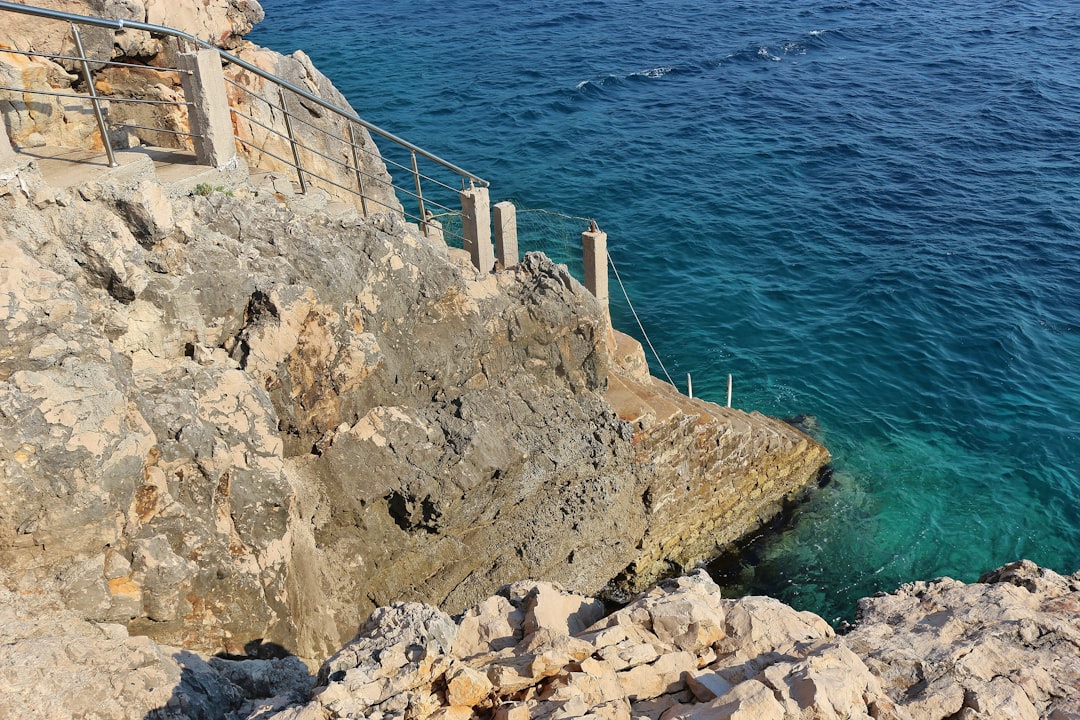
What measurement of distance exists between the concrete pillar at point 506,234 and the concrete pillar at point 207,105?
4647 mm

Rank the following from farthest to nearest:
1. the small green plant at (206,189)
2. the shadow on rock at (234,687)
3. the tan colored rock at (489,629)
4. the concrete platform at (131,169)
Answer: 1. the small green plant at (206,189)
2. the concrete platform at (131,169)
3. the tan colored rock at (489,629)
4. the shadow on rock at (234,687)

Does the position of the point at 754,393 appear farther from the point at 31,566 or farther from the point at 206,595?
the point at 31,566

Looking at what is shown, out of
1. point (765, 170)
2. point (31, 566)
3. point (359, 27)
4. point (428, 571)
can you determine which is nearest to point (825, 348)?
point (765, 170)

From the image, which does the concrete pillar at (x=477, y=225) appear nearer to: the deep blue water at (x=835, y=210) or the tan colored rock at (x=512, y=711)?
the deep blue water at (x=835, y=210)

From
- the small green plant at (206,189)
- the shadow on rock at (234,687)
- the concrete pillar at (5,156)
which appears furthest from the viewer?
the small green plant at (206,189)

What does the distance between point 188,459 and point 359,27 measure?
39444mm

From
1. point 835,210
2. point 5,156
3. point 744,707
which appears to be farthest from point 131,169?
point 835,210

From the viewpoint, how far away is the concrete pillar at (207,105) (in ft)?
A: 32.1

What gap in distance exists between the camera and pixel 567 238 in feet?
65.6

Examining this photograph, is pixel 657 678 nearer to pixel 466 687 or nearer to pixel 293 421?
pixel 466 687

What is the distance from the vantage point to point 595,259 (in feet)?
50.1

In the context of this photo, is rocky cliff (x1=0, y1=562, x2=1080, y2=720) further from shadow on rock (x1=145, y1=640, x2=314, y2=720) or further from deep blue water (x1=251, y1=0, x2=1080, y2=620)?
deep blue water (x1=251, y1=0, x2=1080, y2=620)

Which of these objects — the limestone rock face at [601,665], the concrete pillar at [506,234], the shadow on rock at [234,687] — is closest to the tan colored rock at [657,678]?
the limestone rock face at [601,665]

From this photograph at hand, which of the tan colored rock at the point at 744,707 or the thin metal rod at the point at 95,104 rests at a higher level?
the thin metal rod at the point at 95,104
